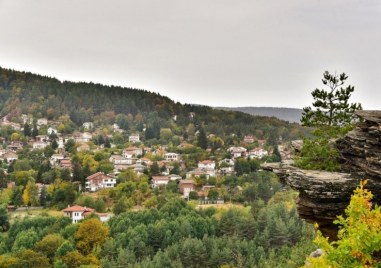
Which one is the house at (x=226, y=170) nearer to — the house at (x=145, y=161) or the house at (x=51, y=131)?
the house at (x=145, y=161)

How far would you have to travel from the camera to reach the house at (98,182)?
6494 cm

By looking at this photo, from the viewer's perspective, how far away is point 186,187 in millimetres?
62094

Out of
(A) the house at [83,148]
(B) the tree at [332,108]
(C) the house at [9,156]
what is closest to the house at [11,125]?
(A) the house at [83,148]

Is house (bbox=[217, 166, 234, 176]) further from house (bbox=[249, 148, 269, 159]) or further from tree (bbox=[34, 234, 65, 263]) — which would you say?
tree (bbox=[34, 234, 65, 263])

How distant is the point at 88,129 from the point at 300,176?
105m

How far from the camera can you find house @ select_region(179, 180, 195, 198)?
200ft

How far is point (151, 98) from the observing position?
14112 cm

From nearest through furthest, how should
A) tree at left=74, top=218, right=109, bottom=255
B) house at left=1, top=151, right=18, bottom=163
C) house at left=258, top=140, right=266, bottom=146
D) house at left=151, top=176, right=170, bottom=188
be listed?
tree at left=74, top=218, right=109, bottom=255, house at left=151, top=176, right=170, bottom=188, house at left=1, top=151, right=18, bottom=163, house at left=258, top=140, right=266, bottom=146

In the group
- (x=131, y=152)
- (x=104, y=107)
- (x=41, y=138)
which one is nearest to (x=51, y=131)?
(x=41, y=138)

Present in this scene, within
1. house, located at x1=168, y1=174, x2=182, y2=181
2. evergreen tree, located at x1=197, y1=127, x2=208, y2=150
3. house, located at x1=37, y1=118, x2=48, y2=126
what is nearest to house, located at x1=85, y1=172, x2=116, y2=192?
house, located at x1=168, y1=174, x2=182, y2=181

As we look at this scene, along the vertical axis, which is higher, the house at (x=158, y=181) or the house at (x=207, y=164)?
the house at (x=207, y=164)

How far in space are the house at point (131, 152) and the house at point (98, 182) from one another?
19.7 meters

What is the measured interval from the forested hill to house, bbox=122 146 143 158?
72.8ft

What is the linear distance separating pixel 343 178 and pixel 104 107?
402 ft
